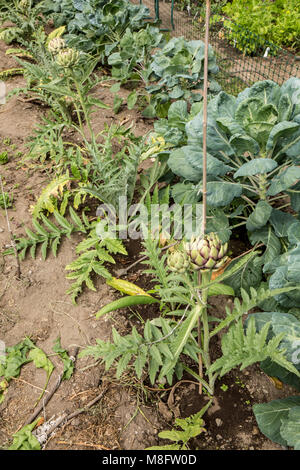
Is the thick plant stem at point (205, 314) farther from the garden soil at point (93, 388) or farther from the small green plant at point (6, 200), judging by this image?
the small green plant at point (6, 200)

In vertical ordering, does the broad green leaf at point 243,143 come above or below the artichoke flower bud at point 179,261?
above

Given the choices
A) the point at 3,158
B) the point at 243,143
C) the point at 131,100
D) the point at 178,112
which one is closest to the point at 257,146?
the point at 243,143

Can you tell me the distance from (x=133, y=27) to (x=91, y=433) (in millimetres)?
3250

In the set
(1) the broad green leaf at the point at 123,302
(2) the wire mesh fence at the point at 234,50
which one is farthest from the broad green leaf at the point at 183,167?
(2) the wire mesh fence at the point at 234,50

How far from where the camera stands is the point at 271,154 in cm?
181

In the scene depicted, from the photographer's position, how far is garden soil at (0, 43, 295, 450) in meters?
1.44

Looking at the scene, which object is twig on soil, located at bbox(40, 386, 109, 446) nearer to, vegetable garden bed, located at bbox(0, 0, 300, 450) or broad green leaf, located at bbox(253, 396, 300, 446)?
vegetable garden bed, located at bbox(0, 0, 300, 450)

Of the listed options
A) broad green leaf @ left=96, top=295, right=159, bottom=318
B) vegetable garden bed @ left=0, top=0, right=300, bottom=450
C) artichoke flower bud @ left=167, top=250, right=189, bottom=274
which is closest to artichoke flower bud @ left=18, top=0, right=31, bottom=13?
vegetable garden bed @ left=0, top=0, right=300, bottom=450

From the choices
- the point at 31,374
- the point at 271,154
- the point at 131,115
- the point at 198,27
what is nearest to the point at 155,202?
the point at 271,154

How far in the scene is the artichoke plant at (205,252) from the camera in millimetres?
1024

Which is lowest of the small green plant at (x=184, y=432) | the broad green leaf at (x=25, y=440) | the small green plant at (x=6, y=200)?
the broad green leaf at (x=25, y=440)

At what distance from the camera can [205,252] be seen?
1021 millimetres

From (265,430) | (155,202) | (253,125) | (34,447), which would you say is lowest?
(34,447)
